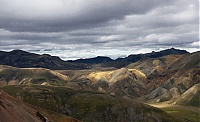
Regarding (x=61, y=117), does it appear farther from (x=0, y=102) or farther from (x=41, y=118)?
(x=0, y=102)

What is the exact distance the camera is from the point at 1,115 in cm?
8781

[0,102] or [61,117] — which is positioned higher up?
[0,102]

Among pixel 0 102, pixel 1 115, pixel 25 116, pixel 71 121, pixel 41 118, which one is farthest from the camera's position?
pixel 71 121

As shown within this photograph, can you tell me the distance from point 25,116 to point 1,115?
20282 mm

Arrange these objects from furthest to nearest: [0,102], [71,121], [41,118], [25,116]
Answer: [71,121] → [41,118] → [25,116] → [0,102]

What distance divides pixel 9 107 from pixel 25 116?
275 inches

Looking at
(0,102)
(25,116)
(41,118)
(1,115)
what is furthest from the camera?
(41,118)

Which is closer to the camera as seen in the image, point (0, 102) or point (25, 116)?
point (0, 102)

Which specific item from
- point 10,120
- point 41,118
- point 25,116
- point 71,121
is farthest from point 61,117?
A: point 10,120

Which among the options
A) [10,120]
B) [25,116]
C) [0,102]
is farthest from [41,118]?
[10,120]

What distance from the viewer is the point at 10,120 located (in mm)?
89125

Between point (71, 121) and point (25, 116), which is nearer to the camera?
point (25, 116)

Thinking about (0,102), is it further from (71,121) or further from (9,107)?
(71,121)

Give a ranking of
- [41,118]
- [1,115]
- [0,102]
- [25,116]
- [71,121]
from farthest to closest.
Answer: [71,121] < [41,118] < [25,116] < [0,102] < [1,115]
